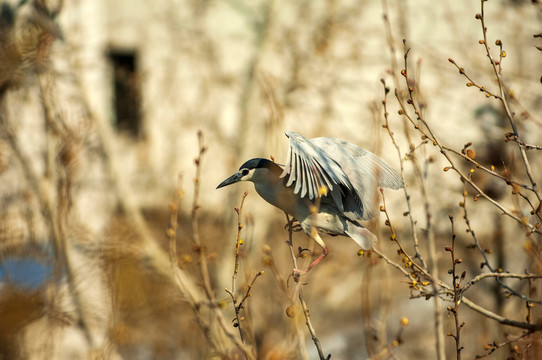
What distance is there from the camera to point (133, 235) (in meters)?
5.95

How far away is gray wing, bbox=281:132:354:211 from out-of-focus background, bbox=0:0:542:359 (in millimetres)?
629

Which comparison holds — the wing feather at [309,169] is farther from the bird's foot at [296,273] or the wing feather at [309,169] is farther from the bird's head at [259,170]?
the bird's foot at [296,273]

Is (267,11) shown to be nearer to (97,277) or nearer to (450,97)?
(450,97)

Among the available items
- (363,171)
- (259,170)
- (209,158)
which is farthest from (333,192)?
(209,158)

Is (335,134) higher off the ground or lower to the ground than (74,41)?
lower

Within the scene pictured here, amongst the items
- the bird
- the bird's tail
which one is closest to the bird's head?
the bird

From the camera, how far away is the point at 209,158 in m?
7.82

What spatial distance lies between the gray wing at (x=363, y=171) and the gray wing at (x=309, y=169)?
73 mm

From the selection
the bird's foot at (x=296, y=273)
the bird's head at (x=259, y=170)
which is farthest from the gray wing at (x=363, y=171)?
the bird's foot at (x=296, y=273)

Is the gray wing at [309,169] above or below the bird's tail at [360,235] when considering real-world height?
above

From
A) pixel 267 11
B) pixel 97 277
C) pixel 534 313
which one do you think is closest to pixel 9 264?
pixel 97 277

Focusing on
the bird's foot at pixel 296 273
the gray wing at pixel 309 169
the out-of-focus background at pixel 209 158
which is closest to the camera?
the gray wing at pixel 309 169

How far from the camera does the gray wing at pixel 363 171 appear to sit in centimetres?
204

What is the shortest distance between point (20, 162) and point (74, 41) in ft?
4.69
